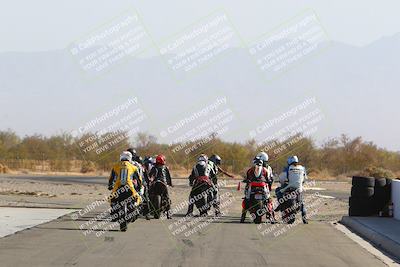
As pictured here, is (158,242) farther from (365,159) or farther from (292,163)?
(365,159)

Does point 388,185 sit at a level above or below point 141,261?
below

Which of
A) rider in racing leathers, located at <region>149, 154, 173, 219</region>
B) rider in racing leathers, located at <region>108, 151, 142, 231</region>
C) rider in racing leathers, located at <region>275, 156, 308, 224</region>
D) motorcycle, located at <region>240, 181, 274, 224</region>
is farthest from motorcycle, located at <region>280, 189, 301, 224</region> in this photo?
rider in racing leathers, located at <region>108, 151, 142, 231</region>

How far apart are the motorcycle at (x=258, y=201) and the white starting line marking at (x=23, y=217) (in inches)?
213

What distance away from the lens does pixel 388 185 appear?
958 inches

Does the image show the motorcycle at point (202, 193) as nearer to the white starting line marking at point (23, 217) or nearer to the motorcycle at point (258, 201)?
the motorcycle at point (258, 201)

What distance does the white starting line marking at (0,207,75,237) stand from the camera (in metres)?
19.6

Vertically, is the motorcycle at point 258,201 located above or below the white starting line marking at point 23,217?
below

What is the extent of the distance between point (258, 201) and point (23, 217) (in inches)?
257

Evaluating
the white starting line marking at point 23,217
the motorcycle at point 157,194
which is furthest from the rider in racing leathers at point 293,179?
the white starting line marking at point 23,217

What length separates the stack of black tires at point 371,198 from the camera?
79.5 ft

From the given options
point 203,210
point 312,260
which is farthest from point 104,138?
point 312,260

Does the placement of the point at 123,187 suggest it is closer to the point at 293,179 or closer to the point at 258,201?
the point at 258,201

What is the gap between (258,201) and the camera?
22297 millimetres

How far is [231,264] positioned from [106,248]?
2.96 m
